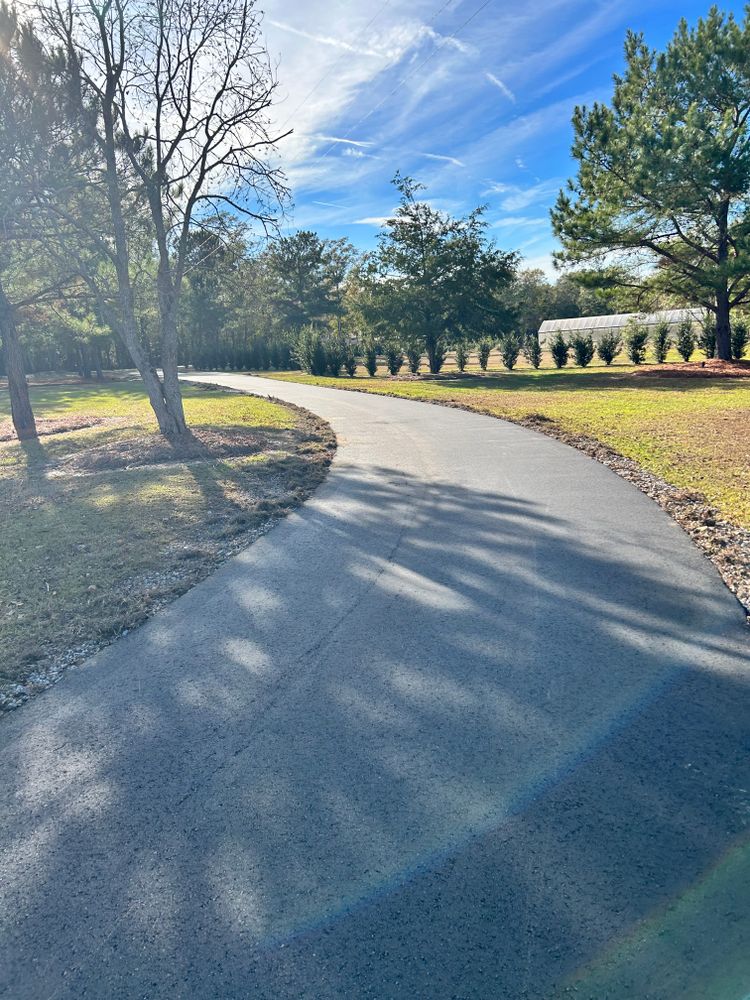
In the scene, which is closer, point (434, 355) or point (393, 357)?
point (434, 355)

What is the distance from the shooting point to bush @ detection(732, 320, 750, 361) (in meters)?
24.5

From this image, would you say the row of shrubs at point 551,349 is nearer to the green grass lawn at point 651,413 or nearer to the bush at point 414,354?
the bush at point 414,354

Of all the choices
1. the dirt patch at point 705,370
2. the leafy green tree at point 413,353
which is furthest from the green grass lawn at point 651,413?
the leafy green tree at point 413,353

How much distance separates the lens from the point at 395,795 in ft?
8.00

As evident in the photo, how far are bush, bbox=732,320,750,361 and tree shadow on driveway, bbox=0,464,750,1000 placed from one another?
2522 cm

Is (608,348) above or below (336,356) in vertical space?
below

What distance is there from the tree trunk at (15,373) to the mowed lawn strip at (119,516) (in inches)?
16.3

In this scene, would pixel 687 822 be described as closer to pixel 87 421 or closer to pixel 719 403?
pixel 719 403

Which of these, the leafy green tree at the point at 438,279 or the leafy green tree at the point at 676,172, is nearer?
the leafy green tree at the point at 676,172

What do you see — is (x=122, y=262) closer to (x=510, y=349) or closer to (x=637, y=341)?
(x=510, y=349)

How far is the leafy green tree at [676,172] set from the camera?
18.0 metres

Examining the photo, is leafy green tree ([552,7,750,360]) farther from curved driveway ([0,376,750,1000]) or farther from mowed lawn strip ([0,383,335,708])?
curved driveway ([0,376,750,1000])

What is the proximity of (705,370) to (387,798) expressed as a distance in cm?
2315

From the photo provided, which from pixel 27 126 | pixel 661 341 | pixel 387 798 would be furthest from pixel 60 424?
pixel 661 341
